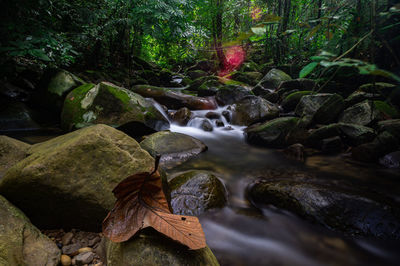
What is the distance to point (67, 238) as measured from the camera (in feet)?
5.66

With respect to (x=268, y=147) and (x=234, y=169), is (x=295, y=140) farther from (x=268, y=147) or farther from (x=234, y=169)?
(x=234, y=169)

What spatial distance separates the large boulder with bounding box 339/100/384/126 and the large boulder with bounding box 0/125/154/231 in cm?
513

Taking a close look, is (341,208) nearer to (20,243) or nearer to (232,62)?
(20,243)

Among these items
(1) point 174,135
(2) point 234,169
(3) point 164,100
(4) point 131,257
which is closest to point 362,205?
(2) point 234,169

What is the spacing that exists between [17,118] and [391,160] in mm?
8427

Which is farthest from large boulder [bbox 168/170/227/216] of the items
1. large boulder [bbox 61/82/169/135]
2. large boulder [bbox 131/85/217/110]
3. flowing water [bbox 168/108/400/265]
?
large boulder [bbox 131/85/217/110]

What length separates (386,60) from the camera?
3443 mm

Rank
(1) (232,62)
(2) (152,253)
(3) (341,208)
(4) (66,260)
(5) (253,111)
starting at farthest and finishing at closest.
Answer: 1. (1) (232,62)
2. (5) (253,111)
3. (3) (341,208)
4. (4) (66,260)
5. (2) (152,253)

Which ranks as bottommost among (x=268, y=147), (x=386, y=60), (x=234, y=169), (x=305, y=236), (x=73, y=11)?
(x=305, y=236)

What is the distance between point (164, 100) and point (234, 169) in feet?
16.4

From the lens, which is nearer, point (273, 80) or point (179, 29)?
point (179, 29)

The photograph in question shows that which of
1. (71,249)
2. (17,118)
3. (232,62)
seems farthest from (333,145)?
(232,62)

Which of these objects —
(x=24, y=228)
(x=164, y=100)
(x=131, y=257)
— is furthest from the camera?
(x=164, y=100)

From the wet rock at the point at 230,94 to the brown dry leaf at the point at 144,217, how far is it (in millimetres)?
7647
